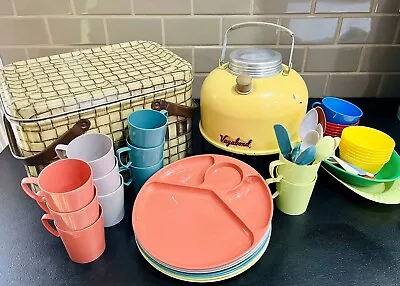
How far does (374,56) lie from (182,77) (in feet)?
1.85

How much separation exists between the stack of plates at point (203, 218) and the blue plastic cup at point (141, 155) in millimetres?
27

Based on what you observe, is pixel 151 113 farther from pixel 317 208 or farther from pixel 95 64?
pixel 317 208

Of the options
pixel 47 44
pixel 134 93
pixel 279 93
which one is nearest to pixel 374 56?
pixel 279 93

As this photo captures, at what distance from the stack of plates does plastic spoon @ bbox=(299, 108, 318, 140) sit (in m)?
0.12

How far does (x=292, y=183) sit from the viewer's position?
0.65 m

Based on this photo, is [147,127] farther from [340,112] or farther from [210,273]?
[340,112]

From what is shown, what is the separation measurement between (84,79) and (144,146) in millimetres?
168

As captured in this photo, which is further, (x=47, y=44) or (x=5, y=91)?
(x=47, y=44)

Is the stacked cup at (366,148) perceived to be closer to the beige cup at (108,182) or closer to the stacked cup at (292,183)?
the stacked cup at (292,183)

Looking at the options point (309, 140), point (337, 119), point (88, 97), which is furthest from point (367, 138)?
point (88, 97)

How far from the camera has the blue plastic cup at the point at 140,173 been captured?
27.0 inches

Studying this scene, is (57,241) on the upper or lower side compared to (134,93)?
lower

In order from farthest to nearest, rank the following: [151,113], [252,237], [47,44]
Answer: [47,44], [151,113], [252,237]

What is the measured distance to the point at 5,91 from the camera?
0.65m
